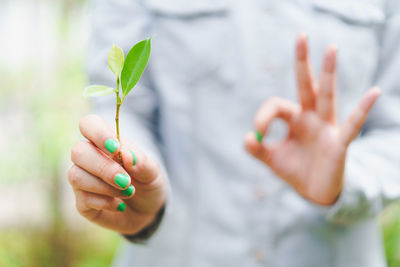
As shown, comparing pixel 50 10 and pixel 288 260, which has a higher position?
→ pixel 50 10

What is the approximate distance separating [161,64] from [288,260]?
1.36 feet

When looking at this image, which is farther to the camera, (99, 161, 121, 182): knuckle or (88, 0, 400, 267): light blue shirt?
(88, 0, 400, 267): light blue shirt

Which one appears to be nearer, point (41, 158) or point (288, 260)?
point (288, 260)

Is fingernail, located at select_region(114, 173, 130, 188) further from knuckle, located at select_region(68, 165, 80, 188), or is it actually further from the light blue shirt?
the light blue shirt

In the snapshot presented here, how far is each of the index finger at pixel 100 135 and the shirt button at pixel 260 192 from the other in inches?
16.6

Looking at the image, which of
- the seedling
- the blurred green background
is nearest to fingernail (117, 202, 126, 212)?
the seedling

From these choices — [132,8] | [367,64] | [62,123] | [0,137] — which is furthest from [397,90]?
[0,137]

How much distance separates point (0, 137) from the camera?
183 centimetres

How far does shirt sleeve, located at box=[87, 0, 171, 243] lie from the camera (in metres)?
0.76

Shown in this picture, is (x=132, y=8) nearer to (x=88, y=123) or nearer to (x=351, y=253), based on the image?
(x=88, y=123)

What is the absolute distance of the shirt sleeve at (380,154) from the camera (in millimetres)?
661

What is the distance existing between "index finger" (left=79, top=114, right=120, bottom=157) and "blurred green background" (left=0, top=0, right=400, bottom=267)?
124 centimetres

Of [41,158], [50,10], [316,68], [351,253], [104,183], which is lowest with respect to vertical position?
[41,158]

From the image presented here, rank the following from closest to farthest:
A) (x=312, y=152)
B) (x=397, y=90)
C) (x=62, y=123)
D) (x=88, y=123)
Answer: (x=88, y=123)
(x=312, y=152)
(x=397, y=90)
(x=62, y=123)
